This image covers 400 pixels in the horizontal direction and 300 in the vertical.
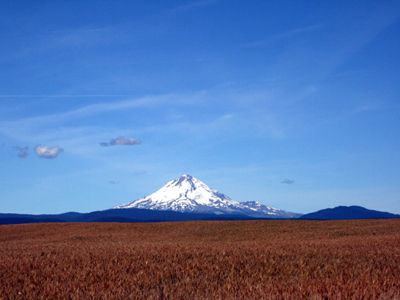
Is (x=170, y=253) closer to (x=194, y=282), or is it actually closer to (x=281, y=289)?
(x=194, y=282)

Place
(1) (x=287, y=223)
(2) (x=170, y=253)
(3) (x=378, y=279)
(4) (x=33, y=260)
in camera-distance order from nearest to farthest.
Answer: (3) (x=378, y=279) < (4) (x=33, y=260) < (2) (x=170, y=253) < (1) (x=287, y=223)

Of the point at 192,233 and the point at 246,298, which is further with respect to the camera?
the point at 192,233

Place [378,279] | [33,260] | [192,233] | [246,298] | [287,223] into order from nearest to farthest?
[246,298]
[378,279]
[33,260]
[192,233]
[287,223]

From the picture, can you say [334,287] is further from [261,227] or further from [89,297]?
[261,227]

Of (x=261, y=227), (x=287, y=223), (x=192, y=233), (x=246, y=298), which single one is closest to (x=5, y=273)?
(x=246, y=298)

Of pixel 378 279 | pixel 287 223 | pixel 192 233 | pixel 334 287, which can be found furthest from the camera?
pixel 287 223

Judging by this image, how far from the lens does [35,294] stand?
10586mm

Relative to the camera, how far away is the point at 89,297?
9.93 metres

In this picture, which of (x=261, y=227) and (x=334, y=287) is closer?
(x=334, y=287)

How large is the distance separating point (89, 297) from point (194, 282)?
113 inches

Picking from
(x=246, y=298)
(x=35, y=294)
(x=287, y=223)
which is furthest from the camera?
(x=287, y=223)

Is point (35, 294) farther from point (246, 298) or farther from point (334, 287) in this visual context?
point (334, 287)

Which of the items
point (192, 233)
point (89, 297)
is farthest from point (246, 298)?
point (192, 233)

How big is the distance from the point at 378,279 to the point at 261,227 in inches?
1622
